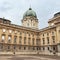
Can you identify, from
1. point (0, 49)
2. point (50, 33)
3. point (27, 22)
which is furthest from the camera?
point (27, 22)

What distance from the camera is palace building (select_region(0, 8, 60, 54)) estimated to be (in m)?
60.6

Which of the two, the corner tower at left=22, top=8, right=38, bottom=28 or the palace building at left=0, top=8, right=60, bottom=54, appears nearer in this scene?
the palace building at left=0, top=8, right=60, bottom=54

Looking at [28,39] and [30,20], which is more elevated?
[30,20]

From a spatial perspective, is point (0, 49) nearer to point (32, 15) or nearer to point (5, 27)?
point (5, 27)

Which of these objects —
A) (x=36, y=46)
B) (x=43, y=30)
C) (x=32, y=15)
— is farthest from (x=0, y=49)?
(x=32, y=15)

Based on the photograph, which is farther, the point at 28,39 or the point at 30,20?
the point at 30,20

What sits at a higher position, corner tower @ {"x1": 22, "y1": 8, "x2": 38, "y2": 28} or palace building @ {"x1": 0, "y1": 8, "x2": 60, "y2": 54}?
corner tower @ {"x1": 22, "y1": 8, "x2": 38, "y2": 28}

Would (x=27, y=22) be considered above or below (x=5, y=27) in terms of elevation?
above

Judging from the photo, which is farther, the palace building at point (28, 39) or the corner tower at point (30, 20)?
the corner tower at point (30, 20)

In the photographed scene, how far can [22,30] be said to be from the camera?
227ft

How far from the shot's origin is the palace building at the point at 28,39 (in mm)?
60600

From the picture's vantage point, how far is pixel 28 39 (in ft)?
233

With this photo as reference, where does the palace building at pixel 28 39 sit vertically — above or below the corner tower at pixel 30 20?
below

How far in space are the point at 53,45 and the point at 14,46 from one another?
72.1 ft
